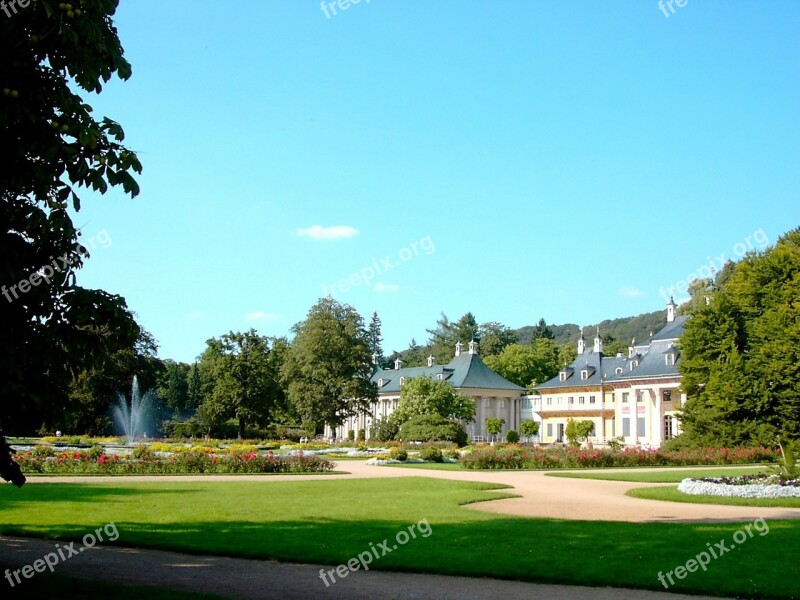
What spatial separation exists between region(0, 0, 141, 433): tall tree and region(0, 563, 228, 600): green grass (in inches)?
77.1

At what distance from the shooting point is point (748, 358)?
43.9 meters

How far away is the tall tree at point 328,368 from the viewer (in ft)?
236

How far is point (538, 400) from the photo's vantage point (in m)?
87.8

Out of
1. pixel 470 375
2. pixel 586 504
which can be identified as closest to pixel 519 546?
pixel 586 504

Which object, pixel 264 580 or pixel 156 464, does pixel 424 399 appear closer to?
pixel 156 464

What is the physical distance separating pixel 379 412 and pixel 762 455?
73.3 metres

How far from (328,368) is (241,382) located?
9356 mm

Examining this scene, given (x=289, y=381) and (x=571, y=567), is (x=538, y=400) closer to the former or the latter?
(x=289, y=381)

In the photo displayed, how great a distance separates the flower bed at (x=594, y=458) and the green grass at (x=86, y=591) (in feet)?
79.4

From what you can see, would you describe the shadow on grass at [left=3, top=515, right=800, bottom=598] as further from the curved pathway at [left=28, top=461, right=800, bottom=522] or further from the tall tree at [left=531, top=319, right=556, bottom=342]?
the tall tree at [left=531, top=319, right=556, bottom=342]

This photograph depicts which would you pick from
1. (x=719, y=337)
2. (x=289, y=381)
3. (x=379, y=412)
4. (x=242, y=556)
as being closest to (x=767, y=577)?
(x=242, y=556)

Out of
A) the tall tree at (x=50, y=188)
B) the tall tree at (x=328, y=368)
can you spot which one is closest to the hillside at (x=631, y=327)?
the tall tree at (x=328, y=368)

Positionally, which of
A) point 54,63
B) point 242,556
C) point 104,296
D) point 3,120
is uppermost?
point 54,63

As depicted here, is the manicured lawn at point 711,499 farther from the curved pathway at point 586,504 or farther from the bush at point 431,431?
the bush at point 431,431
